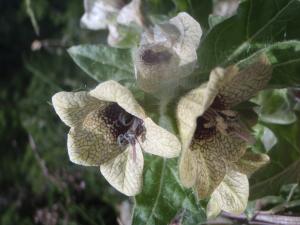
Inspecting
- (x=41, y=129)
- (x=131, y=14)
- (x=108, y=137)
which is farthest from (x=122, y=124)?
(x=41, y=129)

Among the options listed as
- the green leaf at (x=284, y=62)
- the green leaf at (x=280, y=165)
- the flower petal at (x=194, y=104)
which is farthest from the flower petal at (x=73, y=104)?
the green leaf at (x=280, y=165)

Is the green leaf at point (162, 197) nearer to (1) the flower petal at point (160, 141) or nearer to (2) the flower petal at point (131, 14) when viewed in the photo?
(1) the flower petal at point (160, 141)

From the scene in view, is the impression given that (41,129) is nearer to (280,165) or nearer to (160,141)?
(280,165)

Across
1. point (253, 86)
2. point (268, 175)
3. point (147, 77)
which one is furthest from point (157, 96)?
point (268, 175)

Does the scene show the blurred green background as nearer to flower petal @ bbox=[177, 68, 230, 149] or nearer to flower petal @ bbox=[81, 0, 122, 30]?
flower petal @ bbox=[81, 0, 122, 30]

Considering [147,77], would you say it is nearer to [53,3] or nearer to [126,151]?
[126,151]

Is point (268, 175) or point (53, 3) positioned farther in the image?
point (53, 3)
